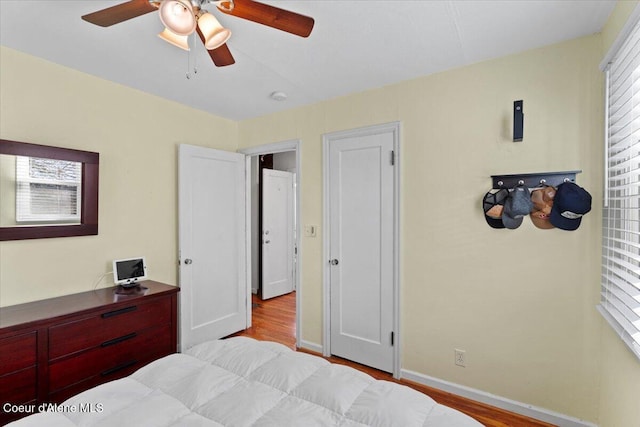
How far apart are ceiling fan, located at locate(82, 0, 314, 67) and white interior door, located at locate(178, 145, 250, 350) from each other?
1.71 meters

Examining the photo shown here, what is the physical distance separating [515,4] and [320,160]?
1.82 m

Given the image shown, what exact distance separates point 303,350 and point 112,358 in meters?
1.64

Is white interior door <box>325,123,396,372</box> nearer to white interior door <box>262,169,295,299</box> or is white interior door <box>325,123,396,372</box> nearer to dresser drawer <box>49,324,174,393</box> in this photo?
dresser drawer <box>49,324,174,393</box>

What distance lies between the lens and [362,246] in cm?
281

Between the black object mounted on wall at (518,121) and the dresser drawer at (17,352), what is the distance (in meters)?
3.20

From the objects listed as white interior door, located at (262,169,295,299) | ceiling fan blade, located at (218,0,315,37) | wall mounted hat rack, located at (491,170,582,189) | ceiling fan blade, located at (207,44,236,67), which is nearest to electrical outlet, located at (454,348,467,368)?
wall mounted hat rack, located at (491,170,582,189)

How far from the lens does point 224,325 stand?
3.42 m

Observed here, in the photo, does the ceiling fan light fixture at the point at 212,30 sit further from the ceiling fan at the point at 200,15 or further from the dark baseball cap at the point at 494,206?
the dark baseball cap at the point at 494,206

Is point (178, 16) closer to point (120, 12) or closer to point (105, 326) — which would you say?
point (120, 12)

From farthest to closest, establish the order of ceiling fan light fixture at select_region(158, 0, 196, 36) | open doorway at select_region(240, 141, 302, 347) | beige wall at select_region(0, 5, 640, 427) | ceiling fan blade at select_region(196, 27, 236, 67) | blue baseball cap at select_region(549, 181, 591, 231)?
open doorway at select_region(240, 141, 302, 347)
beige wall at select_region(0, 5, 640, 427)
blue baseball cap at select_region(549, 181, 591, 231)
ceiling fan blade at select_region(196, 27, 236, 67)
ceiling fan light fixture at select_region(158, 0, 196, 36)

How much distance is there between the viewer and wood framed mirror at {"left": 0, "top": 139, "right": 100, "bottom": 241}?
207 cm

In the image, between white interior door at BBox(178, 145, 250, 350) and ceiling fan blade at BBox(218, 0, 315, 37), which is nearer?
ceiling fan blade at BBox(218, 0, 315, 37)

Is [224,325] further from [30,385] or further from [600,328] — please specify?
[600,328]

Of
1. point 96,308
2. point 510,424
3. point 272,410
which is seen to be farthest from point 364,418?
point 96,308
